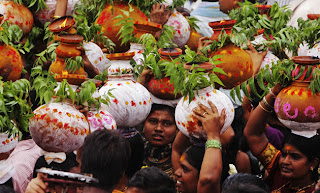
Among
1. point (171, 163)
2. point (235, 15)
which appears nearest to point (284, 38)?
point (235, 15)

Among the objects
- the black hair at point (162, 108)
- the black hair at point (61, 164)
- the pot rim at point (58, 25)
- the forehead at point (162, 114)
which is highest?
the pot rim at point (58, 25)

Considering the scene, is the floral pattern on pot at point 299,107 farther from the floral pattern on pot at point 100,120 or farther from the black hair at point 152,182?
the floral pattern on pot at point 100,120

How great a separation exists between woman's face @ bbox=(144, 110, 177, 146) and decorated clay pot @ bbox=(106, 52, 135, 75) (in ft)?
1.49

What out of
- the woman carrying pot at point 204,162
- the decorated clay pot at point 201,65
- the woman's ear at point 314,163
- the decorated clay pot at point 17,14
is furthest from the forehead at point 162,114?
the decorated clay pot at point 17,14

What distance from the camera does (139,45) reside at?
15.2 ft

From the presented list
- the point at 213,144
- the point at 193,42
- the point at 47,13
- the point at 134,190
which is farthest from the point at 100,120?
the point at 193,42

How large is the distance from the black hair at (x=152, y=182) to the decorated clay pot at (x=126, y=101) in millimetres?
1052

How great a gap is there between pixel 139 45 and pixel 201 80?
1110 mm

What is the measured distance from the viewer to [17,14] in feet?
16.0

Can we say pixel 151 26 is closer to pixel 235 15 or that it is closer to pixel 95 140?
pixel 235 15

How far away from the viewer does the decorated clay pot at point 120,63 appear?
4.17m

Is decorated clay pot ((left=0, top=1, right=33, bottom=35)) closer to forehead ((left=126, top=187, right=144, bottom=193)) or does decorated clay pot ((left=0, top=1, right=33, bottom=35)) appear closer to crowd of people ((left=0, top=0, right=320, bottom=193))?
crowd of people ((left=0, top=0, right=320, bottom=193))

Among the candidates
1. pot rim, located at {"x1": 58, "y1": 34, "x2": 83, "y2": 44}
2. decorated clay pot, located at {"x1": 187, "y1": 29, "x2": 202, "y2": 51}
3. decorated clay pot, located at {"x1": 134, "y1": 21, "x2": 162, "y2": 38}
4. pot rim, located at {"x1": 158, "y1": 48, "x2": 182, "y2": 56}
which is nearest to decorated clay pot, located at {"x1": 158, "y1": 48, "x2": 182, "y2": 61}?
pot rim, located at {"x1": 158, "y1": 48, "x2": 182, "y2": 56}

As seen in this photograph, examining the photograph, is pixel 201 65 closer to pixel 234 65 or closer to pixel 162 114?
pixel 234 65
